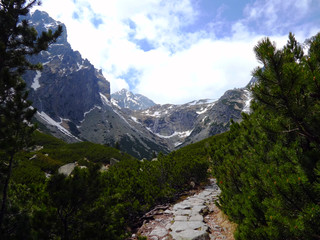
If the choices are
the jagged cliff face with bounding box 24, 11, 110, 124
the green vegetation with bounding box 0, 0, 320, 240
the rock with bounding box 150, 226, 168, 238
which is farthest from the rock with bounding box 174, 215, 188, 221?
the jagged cliff face with bounding box 24, 11, 110, 124

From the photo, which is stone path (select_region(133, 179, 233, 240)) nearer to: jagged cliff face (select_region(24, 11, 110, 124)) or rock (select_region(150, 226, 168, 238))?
rock (select_region(150, 226, 168, 238))

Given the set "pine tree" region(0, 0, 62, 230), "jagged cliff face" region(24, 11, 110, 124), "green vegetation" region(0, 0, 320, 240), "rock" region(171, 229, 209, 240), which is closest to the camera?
"green vegetation" region(0, 0, 320, 240)

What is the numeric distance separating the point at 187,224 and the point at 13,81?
22.9 ft

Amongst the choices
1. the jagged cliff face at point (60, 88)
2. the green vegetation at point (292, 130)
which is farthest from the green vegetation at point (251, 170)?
the jagged cliff face at point (60, 88)

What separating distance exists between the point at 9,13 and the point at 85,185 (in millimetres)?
5660

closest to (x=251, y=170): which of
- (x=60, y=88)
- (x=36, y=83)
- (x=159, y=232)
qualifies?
(x=159, y=232)

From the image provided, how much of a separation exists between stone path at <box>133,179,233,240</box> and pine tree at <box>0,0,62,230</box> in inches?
177

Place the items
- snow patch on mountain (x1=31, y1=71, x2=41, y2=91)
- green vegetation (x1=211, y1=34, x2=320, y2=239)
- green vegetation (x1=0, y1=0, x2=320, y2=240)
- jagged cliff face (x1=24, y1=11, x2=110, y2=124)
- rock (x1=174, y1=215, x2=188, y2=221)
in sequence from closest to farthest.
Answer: green vegetation (x1=211, y1=34, x2=320, y2=239) → green vegetation (x1=0, y1=0, x2=320, y2=240) → rock (x1=174, y1=215, x2=188, y2=221) → snow patch on mountain (x1=31, y1=71, x2=41, y2=91) → jagged cliff face (x1=24, y1=11, x2=110, y2=124)

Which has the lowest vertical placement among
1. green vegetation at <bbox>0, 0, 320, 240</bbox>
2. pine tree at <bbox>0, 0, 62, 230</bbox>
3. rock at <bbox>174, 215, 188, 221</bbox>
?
rock at <bbox>174, 215, 188, 221</bbox>

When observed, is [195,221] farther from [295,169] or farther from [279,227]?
[295,169]

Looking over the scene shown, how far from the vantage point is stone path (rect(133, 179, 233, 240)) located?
550cm

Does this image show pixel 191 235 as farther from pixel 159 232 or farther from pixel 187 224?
pixel 159 232

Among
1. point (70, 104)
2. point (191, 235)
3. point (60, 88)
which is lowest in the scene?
point (191, 235)

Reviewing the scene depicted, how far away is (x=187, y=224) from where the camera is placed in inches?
248
